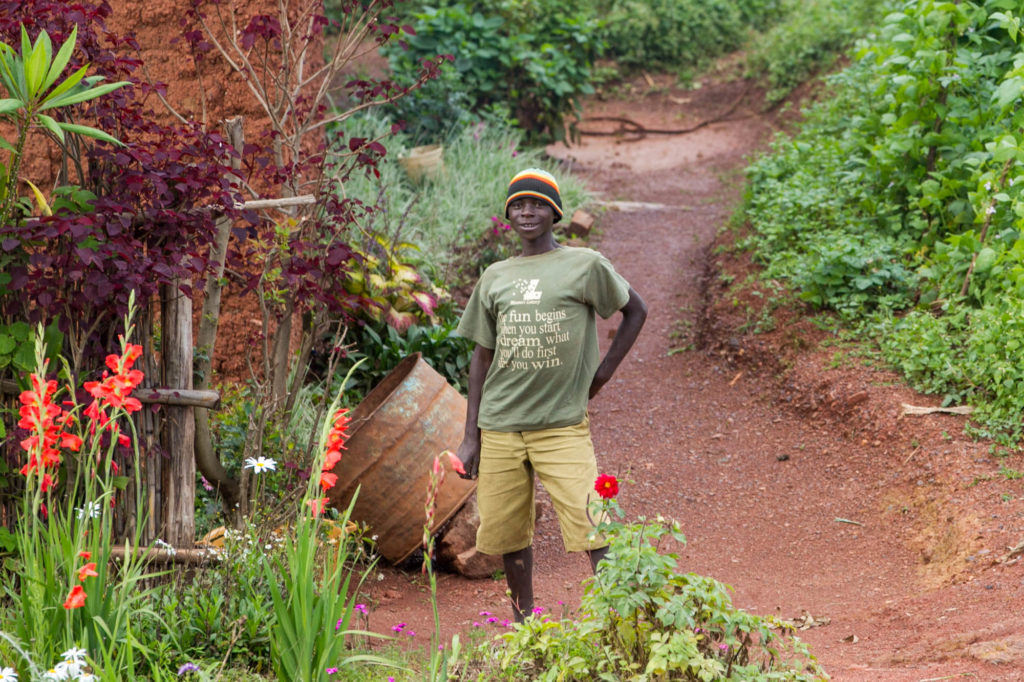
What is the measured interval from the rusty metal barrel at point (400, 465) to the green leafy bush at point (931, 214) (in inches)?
108

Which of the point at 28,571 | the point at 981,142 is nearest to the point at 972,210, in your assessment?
the point at 981,142

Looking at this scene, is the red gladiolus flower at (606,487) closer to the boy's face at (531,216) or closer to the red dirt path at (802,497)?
the red dirt path at (802,497)

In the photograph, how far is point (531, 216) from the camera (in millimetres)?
3723

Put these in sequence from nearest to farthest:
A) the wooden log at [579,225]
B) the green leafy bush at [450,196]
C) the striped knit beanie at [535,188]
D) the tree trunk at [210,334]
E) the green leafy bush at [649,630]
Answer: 1. the green leafy bush at [649,630]
2. the striped knit beanie at [535,188]
3. the tree trunk at [210,334]
4. the green leafy bush at [450,196]
5. the wooden log at [579,225]

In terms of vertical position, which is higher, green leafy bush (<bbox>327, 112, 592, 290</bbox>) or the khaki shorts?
green leafy bush (<bbox>327, 112, 592, 290</bbox>)

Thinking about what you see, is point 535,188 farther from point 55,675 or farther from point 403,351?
point 403,351

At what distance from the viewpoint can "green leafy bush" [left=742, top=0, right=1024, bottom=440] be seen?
558 centimetres

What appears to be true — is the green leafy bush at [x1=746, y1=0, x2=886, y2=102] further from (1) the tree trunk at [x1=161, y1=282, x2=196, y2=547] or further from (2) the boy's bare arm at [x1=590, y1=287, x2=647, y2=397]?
(1) the tree trunk at [x1=161, y1=282, x2=196, y2=547]

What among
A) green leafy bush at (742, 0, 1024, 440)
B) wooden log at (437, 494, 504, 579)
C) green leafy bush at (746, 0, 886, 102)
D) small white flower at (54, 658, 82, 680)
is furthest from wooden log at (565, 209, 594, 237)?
small white flower at (54, 658, 82, 680)

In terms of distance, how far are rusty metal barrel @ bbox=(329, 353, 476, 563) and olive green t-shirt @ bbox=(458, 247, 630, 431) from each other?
3.12 ft

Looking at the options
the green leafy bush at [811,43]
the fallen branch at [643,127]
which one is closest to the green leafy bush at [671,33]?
the green leafy bush at [811,43]

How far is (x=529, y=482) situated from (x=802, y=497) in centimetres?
230

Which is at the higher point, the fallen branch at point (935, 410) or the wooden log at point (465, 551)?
the fallen branch at point (935, 410)

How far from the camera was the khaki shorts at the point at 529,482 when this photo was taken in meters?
3.67
